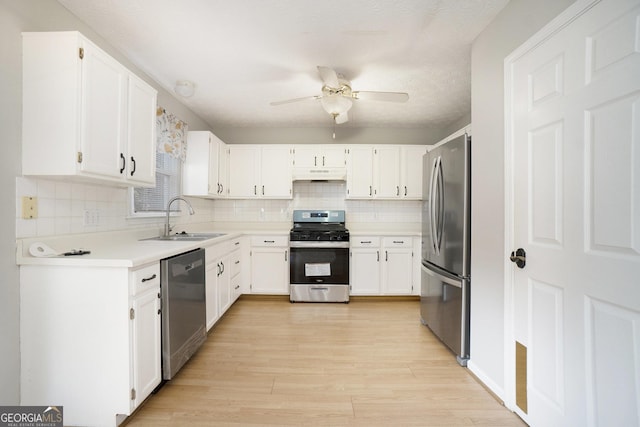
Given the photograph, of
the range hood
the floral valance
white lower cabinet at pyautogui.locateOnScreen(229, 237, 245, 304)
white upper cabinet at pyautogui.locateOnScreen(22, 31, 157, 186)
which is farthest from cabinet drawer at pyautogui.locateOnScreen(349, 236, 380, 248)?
white upper cabinet at pyautogui.locateOnScreen(22, 31, 157, 186)

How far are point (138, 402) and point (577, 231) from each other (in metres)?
2.38

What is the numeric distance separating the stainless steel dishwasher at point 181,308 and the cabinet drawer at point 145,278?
0.17ft

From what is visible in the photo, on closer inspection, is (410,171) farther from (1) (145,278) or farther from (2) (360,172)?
(1) (145,278)

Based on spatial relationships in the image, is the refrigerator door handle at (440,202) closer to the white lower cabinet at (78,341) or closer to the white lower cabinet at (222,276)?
the white lower cabinet at (222,276)

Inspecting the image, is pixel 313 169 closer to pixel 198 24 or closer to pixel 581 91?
pixel 198 24

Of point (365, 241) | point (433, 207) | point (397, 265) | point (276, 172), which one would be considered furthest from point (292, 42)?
point (397, 265)

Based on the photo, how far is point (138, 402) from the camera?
1.50m

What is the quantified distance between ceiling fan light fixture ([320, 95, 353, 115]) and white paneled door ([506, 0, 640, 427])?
1.25 m

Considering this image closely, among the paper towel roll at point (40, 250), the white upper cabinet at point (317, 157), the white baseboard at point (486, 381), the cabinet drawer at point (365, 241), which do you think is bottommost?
the white baseboard at point (486, 381)

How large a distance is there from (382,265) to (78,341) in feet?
10.2

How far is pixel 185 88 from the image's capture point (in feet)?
8.75

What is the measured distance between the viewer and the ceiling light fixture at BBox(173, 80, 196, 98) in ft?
8.66

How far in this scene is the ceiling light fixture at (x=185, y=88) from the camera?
8.66 ft

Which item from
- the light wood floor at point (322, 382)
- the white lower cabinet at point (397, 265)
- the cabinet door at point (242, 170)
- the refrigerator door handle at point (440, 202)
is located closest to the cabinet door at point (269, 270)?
the light wood floor at point (322, 382)
